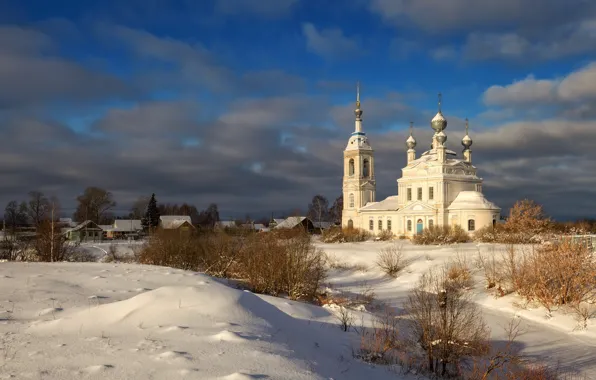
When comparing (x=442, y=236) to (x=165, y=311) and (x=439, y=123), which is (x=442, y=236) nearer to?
(x=439, y=123)

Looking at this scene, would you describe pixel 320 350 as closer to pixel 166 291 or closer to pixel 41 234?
pixel 166 291

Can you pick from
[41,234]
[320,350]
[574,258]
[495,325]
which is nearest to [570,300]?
[574,258]

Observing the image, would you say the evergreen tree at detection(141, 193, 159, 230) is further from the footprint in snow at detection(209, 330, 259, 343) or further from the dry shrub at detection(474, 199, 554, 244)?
the footprint in snow at detection(209, 330, 259, 343)

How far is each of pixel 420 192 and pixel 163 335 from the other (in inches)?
1850

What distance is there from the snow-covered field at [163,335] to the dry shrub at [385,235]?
35576 millimetres

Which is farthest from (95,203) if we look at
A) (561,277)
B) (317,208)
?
(561,277)

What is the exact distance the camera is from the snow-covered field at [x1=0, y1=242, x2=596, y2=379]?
5.89 meters

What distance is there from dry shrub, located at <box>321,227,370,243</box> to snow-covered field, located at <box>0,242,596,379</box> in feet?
117

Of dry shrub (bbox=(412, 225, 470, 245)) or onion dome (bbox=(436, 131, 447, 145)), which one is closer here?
dry shrub (bbox=(412, 225, 470, 245))

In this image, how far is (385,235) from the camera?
163 feet

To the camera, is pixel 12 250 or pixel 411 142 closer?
pixel 12 250

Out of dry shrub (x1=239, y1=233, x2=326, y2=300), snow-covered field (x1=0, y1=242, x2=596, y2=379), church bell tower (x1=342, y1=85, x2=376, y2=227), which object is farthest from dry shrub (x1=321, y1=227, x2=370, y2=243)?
snow-covered field (x1=0, y1=242, x2=596, y2=379)

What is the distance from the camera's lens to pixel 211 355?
6336mm

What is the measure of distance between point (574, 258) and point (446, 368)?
1068 cm
